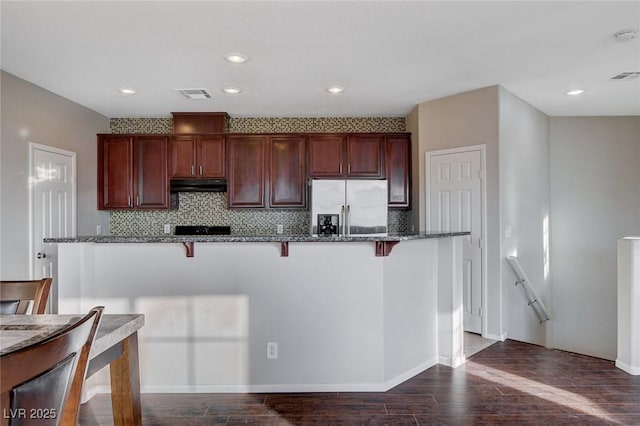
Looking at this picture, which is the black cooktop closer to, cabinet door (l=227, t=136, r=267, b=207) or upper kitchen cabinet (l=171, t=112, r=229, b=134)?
cabinet door (l=227, t=136, r=267, b=207)

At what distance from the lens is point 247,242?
2.59 meters

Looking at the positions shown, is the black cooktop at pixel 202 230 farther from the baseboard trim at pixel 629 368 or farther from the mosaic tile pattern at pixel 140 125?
the baseboard trim at pixel 629 368

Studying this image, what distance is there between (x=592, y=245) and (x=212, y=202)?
544 cm

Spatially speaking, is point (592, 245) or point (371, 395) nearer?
point (371, 395)

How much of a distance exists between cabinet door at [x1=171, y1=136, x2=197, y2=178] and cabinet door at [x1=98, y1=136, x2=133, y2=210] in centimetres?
A: 58

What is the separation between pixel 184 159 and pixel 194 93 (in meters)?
1.09

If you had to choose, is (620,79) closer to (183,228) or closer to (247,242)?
(247,242)

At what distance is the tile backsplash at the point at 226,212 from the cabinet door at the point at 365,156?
0.38 meters

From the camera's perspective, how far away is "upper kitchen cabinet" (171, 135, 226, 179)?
4.94 meters

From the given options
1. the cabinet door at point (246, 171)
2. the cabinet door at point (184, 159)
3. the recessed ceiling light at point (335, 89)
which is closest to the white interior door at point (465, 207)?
the recessed ceiling light at point (335, 89)

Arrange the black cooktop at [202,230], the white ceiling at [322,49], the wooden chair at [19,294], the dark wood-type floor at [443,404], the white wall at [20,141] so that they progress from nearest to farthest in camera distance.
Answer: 1. the wooden chair at [19,294]
2. the dark wood-type floor at [443,404]
3. the white ceiling at [322,49]
4. the white wall at [20,141]
5. the black cooktop at [202,230]

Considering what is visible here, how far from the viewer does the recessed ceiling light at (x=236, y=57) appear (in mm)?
3128

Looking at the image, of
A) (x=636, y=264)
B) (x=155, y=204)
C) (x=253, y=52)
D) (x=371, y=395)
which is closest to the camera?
(x=371, y=395)

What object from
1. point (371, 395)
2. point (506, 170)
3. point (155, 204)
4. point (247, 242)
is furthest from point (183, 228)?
point (506, 170)
